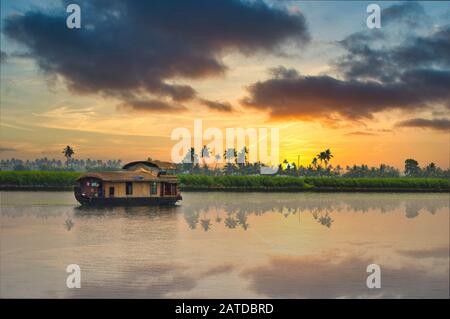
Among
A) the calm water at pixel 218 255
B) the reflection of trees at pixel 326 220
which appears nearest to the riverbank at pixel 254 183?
the calm water at pixel 218 255

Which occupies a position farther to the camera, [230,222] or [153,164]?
[153,164]

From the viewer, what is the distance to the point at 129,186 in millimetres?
31031

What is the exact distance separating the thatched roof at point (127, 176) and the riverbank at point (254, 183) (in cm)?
2425

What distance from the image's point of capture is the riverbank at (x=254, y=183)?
53.5 meters

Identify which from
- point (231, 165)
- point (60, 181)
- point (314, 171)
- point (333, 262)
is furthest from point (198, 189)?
point (333, 262)

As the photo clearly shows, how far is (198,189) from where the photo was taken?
59375 mm

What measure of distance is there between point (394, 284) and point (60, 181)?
46.4 meters

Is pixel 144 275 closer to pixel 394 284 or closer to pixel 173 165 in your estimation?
pixel 394 284

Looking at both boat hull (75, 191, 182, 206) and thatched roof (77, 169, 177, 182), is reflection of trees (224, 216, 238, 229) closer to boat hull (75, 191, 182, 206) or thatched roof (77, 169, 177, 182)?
boat hull (75, 191, 182, 206)

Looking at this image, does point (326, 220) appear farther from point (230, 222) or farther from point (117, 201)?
point (117, 201)

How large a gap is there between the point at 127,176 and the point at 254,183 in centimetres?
3240

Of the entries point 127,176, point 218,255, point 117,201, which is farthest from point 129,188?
point 218,255
